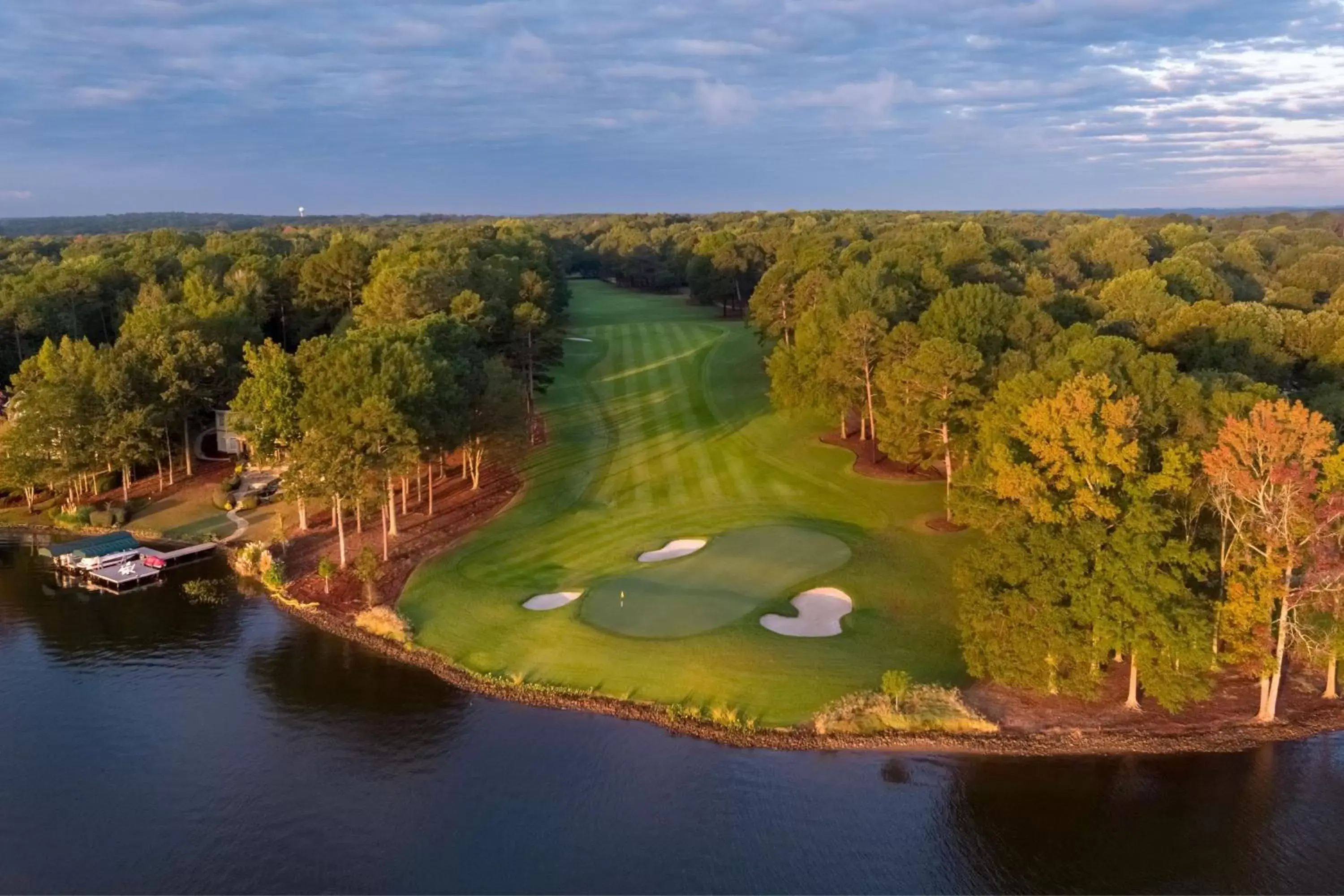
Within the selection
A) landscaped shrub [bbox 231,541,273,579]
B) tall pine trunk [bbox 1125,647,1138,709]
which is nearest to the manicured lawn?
landscaped shrub [bbox 231,541,273,579]

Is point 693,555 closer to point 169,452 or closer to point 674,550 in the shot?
point 674,550

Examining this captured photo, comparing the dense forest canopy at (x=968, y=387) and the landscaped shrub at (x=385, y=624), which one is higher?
the dense forest canopy at (x=968, y=387)

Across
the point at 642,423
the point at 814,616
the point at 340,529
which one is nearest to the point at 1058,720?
the point at 814,616

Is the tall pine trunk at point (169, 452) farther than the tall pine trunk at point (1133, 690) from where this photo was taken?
Yes

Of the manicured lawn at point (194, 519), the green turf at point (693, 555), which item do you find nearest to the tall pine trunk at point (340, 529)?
the green turf at point (693, 555)

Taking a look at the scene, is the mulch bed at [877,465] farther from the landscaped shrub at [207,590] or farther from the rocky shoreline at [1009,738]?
the landscaped shrub at [207,590]
